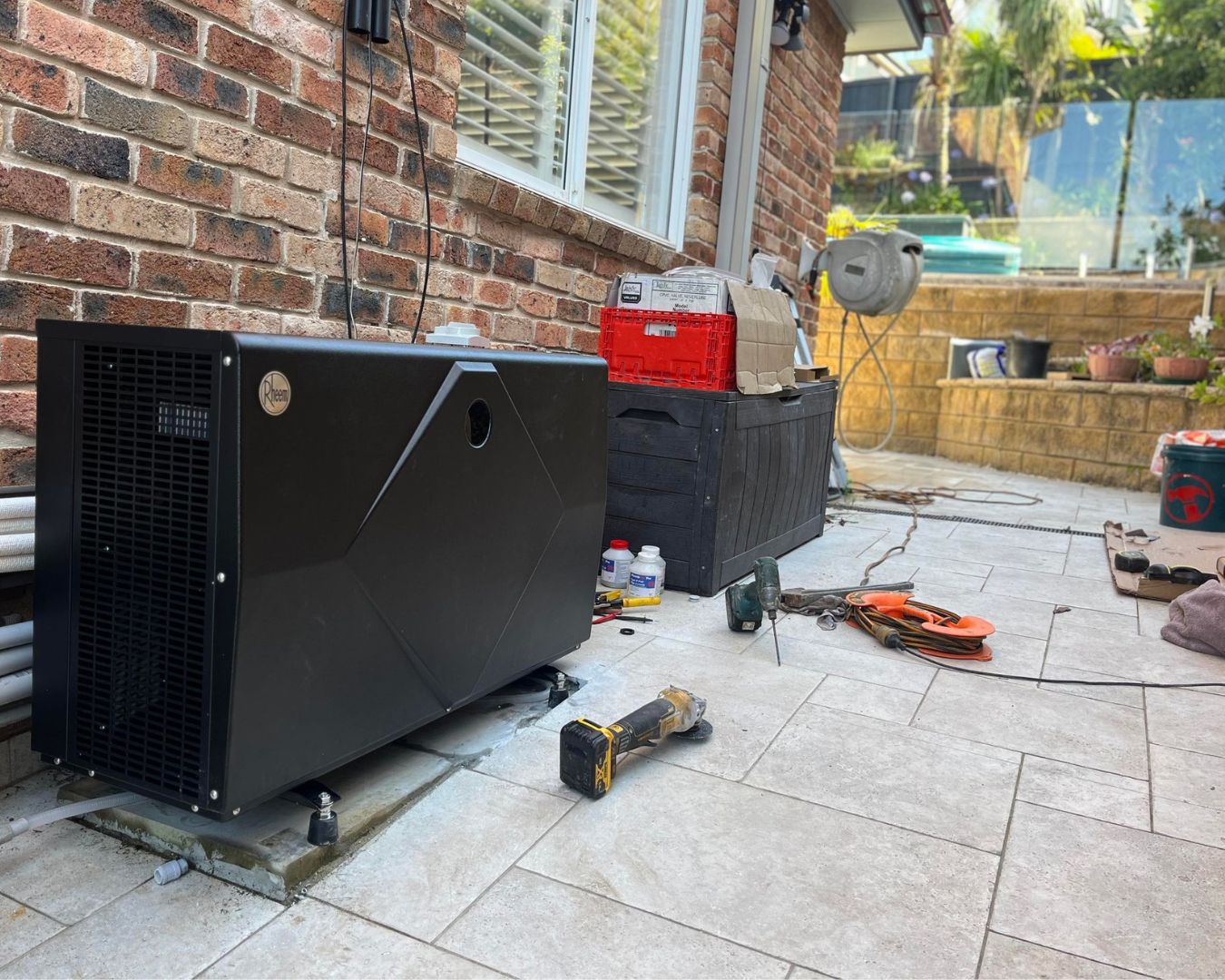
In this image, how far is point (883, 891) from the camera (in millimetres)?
1527

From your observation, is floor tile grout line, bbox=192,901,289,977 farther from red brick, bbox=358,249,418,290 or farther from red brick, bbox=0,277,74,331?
red brick, bbox=358,249,418,290

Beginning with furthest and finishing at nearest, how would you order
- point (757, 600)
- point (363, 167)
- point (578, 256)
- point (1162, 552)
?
1. point (1162, 552)
2. point (578, 256)
3. point (757, 600)
4. point (363, 167)

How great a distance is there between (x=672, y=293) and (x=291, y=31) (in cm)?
143

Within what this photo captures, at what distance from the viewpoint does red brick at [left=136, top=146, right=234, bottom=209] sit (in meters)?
1.85


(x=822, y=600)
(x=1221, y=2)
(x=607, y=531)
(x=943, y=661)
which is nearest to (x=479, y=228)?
(x=607, y=531)

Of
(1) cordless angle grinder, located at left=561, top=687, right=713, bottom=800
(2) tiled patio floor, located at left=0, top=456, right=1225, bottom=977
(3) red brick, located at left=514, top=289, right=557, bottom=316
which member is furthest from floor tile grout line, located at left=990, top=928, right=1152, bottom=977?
(3) red brick, located at left=514, top=289, right=557, bottom=316

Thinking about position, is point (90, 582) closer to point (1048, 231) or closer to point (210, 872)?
point (210, 872)

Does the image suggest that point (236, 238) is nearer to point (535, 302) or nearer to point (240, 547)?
point (240, 547)

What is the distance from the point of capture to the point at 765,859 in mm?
1607

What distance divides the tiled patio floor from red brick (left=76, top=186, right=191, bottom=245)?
100 centimetres

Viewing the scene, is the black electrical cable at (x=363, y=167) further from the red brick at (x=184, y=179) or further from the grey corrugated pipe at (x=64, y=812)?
the grey corrugated pipe at (x=64, y=812)

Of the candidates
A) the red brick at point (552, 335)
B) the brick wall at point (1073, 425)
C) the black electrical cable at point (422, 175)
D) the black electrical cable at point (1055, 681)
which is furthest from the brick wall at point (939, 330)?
the black electrical cable at point (422, 175)

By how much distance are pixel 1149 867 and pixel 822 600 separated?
1563 mm

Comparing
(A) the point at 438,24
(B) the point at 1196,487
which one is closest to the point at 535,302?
(A) the point at 438,24
